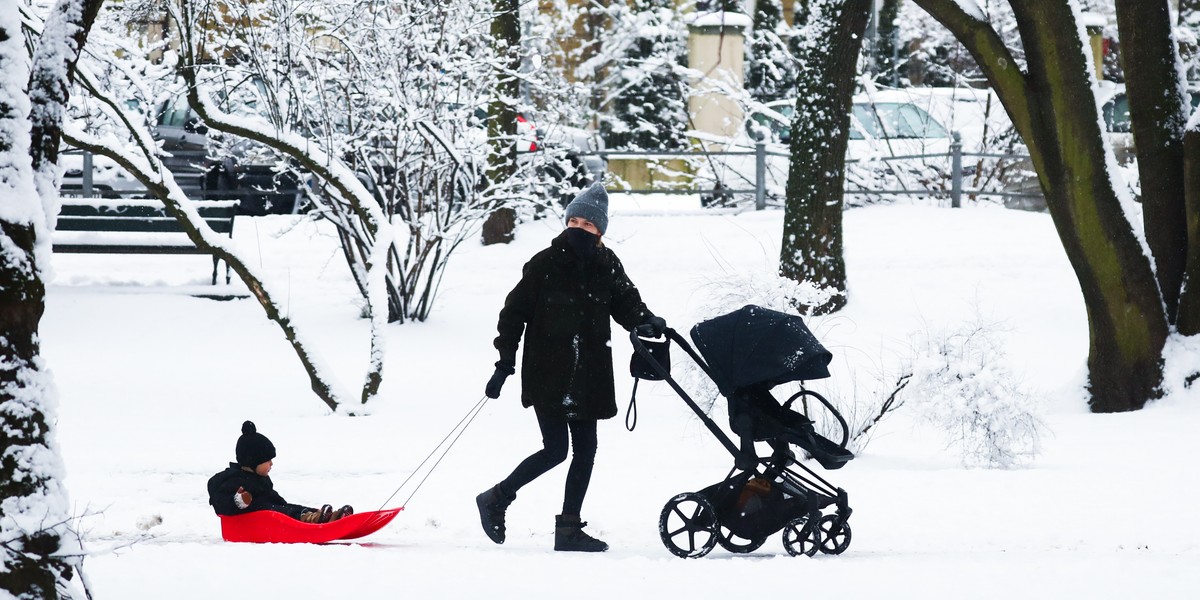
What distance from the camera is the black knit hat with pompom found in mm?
6000

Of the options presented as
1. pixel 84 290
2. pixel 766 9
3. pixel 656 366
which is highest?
pixel 766 9

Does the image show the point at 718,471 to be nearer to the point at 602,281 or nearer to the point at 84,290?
the point at 602,281

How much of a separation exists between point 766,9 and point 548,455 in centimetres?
2924

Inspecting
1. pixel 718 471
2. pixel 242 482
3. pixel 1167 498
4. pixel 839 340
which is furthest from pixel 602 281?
pixel 839 340

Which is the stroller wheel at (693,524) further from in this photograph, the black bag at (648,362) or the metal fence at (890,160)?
the metal fence at (890,160)

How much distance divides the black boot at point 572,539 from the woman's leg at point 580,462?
1.4 inches

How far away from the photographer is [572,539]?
18.9ft

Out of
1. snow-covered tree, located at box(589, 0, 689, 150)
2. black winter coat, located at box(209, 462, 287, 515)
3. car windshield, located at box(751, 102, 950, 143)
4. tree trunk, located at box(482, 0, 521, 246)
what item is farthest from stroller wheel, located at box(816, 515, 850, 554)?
snow-covered tree, located at box(589, 0, 689, 150)

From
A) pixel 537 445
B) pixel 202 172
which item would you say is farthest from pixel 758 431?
pixel 202 172

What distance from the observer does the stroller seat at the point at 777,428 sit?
548 cm

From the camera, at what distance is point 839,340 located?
43.1 feet

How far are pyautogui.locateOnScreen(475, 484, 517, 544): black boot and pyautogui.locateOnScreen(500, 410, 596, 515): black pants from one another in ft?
0.24

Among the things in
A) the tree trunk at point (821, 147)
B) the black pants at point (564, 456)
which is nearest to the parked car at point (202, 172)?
the tree trunk at point (821, 147)

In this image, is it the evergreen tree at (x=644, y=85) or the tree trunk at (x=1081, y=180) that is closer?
the tree trunk at (x=1081, y=180)
